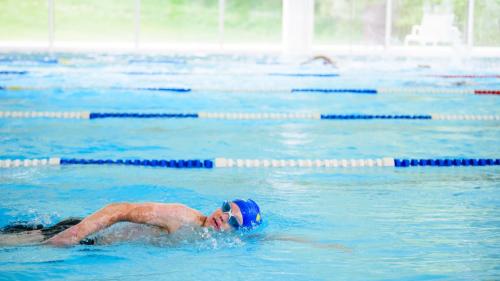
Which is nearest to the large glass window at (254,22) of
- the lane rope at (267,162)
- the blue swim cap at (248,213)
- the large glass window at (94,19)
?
the large glass window at (94,19)

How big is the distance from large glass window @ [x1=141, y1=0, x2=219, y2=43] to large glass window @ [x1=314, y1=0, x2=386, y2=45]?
288 cm

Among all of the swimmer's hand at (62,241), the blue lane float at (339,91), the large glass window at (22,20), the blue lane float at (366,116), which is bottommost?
the swimmer's hand at (62,241)

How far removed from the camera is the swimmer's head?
3631 millimetres

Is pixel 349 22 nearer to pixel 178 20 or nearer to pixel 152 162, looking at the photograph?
pixel 178 20

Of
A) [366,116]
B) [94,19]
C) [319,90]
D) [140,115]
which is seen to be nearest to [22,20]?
[94,19]

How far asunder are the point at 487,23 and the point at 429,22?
1.51 m

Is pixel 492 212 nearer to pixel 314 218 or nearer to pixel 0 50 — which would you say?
pixel 314 218

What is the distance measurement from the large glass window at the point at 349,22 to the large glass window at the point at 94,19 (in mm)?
5036

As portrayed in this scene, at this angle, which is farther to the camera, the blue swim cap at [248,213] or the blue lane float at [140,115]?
the blue lane float at [140,115]

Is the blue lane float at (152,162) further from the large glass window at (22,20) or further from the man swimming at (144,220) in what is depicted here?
the large glass window at (22,20)

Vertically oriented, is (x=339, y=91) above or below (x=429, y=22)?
below

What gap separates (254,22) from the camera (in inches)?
923

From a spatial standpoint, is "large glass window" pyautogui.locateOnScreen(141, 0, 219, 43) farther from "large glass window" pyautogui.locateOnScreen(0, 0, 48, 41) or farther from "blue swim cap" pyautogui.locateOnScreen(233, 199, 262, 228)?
"blue swim cap" pyautogui.locateOnScreen(233, 199, 262, 228)

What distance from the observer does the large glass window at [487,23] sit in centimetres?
2148
